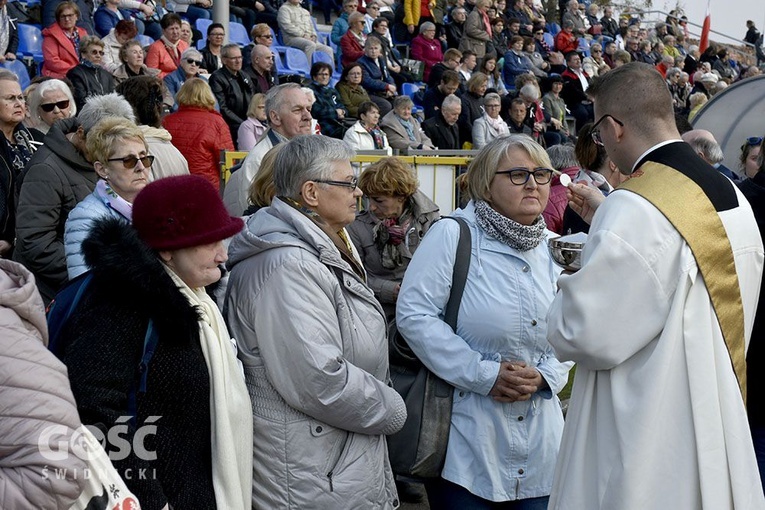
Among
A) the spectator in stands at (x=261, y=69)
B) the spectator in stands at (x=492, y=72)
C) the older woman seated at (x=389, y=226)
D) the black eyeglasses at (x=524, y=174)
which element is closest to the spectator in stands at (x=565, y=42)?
the spectator in stands at (x=492, y=72)

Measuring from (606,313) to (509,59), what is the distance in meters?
16.9

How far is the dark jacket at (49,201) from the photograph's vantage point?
459 cm

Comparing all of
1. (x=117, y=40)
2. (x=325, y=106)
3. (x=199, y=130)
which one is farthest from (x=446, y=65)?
(x=199, y=130)

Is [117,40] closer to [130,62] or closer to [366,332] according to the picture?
[130,62]

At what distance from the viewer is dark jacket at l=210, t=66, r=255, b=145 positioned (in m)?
10.1

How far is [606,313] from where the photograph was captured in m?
2.66

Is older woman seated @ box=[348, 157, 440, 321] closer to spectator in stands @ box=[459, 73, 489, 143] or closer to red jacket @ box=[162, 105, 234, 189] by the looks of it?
red jacket @ box=[162, 105, 234, 189]

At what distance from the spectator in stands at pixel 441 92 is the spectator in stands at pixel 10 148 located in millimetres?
8900

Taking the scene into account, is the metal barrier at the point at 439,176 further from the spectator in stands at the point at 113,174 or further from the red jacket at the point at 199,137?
the spectator in stands at the point at 113,174

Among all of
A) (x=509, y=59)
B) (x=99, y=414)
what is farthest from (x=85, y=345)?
(x=509, y=59)

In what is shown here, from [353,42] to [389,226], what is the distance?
10.3m

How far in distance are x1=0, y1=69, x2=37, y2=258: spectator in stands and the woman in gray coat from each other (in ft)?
7.29

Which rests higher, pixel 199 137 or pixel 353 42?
pixel 199 137

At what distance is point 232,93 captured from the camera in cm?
1025
